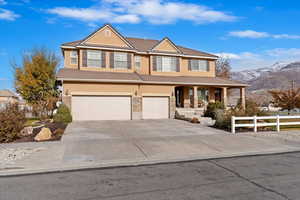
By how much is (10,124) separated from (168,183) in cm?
908

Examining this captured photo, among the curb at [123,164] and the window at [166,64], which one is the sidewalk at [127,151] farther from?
the window at [166,64]

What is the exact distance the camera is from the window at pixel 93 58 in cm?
2184

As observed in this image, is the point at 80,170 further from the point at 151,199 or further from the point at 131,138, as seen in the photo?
the point at 131,138

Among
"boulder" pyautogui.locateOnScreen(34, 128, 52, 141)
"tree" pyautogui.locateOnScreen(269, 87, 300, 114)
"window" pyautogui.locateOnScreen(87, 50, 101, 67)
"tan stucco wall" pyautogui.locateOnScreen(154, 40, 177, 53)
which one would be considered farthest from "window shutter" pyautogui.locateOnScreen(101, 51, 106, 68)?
"tree" pyautogui.locateOnScreen(269, 87, 300, 114)

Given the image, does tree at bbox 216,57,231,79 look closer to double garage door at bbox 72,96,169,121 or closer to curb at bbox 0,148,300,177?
double garage door at bbox 72,96,169,121

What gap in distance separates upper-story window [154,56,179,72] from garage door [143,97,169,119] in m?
4.17

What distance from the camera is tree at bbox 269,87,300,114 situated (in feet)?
92.1

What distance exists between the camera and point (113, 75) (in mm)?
21250

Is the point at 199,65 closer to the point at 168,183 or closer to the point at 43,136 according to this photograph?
the point at 43,136

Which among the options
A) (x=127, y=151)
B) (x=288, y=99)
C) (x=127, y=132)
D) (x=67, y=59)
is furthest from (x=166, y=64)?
(x=127, y=151)

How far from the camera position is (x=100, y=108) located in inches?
797

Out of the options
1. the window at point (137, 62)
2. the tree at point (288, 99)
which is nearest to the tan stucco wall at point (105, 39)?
the window at point (137, 62)

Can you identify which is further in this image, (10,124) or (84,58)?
(84,58)

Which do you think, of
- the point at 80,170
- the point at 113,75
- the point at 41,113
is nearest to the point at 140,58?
the point at 113,75
